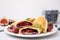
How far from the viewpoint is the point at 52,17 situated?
1.09 meters

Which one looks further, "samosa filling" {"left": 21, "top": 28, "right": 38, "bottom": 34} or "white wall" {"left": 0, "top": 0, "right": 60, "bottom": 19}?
"white wall" {"left": 0, "top": 0, "right": 60, "bottom": 19}

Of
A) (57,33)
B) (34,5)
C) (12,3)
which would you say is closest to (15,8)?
(12,3)

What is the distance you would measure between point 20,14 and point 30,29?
41.0 inches

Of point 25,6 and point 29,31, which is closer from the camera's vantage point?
point 29,31

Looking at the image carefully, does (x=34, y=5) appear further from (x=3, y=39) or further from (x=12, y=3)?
(x=3, y=39)

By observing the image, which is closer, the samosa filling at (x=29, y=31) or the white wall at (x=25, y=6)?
the samosa filling at (x=29, y=31)

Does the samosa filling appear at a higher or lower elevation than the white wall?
lower

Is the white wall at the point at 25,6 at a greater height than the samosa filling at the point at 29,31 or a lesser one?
greater

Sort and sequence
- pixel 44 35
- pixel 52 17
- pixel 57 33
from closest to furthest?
1. pixel 44 35
2. pixel 57 33
3. pixel 52 17

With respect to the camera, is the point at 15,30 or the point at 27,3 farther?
the point at 27,3

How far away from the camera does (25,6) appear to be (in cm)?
185

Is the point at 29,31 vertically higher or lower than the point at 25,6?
lower

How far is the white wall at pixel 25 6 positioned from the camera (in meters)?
1.82

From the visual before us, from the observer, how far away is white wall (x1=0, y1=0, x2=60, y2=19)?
71.5 inches
